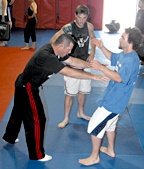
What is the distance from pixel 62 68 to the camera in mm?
3990

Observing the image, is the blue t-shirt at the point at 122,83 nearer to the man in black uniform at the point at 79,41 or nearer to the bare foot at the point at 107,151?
the bare foot at the point at 107,151

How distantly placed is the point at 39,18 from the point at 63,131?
9.12 metres

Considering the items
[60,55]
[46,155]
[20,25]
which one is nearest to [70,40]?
[60,55]

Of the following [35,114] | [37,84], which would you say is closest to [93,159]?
[35,114]

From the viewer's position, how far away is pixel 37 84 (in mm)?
4238

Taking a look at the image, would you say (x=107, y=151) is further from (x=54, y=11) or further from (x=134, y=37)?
(x=54, y=11)

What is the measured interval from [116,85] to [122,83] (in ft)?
0.36

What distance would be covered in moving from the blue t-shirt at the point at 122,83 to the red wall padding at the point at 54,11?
9.86 metres

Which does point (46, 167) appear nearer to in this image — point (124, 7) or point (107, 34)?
point (107, 34)

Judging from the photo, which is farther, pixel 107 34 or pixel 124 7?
pixel 124 7

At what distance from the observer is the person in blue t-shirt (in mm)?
3801

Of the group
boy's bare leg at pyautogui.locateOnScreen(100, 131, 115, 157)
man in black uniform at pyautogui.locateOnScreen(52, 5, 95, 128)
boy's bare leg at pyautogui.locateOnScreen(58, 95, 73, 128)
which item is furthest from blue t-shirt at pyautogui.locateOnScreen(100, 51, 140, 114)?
boy's bare leg at pyautogui.locateOnScreen(58, 95, 73, 128)

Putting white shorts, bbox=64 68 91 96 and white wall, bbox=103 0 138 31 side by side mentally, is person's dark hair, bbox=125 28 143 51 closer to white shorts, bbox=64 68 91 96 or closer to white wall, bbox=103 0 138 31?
white shorts, bbox=64 68 91 96

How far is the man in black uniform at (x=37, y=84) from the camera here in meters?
3.98
